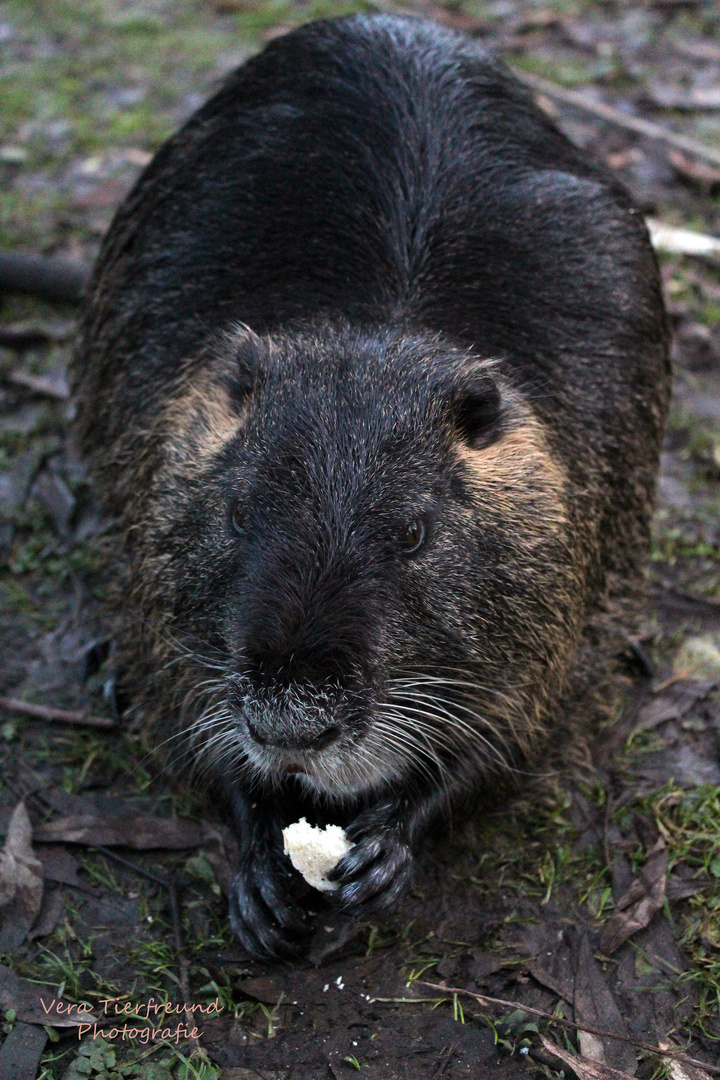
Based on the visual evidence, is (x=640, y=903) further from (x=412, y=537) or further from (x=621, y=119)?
(x=621, y=119)

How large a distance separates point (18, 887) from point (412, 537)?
140cm

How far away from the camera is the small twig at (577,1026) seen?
2814 mm

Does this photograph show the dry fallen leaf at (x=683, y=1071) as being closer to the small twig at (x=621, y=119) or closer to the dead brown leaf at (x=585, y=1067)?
the dead brown leaf at (x=585, y=1067)

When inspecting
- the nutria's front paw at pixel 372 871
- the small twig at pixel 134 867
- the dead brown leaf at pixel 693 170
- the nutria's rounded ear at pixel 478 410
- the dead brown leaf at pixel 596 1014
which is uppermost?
the nutria's rounded ear at pixel 478 410

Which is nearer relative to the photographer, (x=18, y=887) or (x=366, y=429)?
(x=366, y=429)

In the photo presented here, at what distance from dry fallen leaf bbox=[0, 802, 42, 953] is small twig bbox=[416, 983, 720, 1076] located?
1015 millimetres

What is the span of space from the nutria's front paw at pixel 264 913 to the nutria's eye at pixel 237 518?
0.88 m

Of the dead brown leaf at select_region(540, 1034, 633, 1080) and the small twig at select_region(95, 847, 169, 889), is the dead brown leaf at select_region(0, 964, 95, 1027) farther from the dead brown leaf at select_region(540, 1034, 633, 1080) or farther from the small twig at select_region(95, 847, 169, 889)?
the dead brown leaf at select_region(540, 1034, 633, 1080)

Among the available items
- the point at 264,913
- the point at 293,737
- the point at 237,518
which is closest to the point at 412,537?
the point at 237,518

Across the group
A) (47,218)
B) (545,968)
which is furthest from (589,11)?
(545,968)

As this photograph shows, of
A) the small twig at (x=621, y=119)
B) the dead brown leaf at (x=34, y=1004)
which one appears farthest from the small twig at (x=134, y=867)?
the small twig at (x=621, y=119)

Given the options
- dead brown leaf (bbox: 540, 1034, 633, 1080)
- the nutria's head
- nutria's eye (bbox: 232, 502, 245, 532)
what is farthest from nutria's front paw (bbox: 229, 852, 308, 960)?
nutria's eye (bbox: 232, 502, 245, 532)

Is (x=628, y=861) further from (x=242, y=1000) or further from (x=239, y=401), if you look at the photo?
(x=239, y=401)

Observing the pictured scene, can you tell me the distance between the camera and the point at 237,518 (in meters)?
2.81
